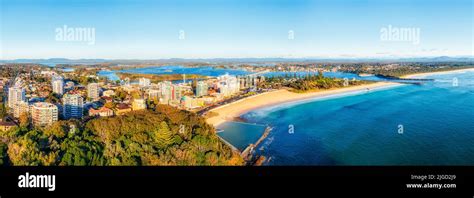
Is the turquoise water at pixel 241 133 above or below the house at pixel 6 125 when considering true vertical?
below

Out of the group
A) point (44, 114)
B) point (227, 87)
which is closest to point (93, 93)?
point (44, 114)

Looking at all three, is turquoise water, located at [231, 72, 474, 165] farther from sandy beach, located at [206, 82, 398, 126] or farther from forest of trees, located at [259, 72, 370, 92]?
forest of trees, located at [259, 72, 370, 92]

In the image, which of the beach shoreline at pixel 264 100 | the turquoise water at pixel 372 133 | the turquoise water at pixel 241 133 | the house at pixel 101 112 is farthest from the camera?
the beach shoreline at pixel 264 100

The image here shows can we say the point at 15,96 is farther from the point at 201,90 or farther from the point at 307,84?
the point at 307,84

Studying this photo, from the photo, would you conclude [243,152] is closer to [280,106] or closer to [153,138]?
[153,138]

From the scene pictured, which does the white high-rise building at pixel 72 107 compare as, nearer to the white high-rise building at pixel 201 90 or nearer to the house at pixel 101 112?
the house at pixel 101 112

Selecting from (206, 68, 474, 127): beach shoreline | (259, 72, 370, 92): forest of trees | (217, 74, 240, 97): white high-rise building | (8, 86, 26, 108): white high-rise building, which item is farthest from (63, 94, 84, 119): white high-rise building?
(259, 72, 370, 92): forest of trees

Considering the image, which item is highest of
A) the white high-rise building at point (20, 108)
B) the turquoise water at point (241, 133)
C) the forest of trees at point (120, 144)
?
the white high-rise building at point (20, 108)

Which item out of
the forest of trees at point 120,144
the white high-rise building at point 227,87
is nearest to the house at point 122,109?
the forest of trees at point 120,144
